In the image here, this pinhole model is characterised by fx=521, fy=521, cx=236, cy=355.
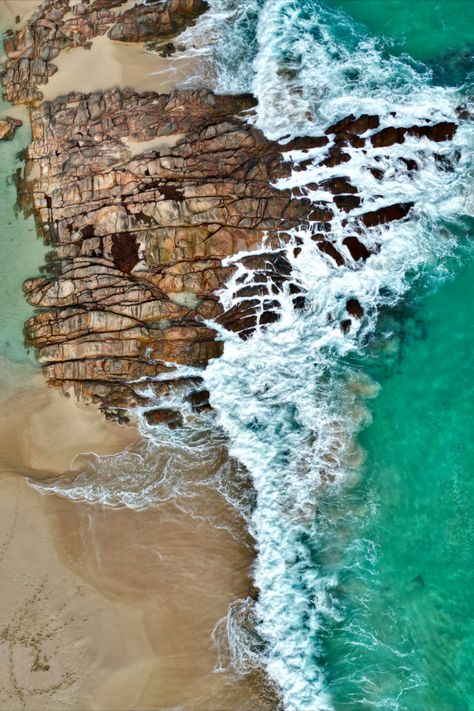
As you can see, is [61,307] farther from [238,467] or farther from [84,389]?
[238,467]

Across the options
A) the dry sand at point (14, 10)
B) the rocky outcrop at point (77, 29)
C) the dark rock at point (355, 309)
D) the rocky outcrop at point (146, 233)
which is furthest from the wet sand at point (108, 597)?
the dry sand at point (14, 10)

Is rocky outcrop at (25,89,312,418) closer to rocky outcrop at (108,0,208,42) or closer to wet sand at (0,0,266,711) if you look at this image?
wet sand at (0,0,266,711)

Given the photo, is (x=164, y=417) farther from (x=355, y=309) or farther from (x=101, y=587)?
(x=355, y=309)

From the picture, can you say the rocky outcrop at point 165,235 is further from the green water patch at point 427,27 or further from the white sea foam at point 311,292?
the green water patch at point 427,27

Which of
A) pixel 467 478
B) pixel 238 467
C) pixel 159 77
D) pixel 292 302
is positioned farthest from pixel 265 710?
pixel 159 77

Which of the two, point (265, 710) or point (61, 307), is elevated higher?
point (61, 307)

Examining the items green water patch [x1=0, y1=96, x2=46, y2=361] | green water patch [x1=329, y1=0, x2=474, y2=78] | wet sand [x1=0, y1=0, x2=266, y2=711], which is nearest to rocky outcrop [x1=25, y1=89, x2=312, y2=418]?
green water patch [x1=0, y1=96, x2=46, y2=361]
